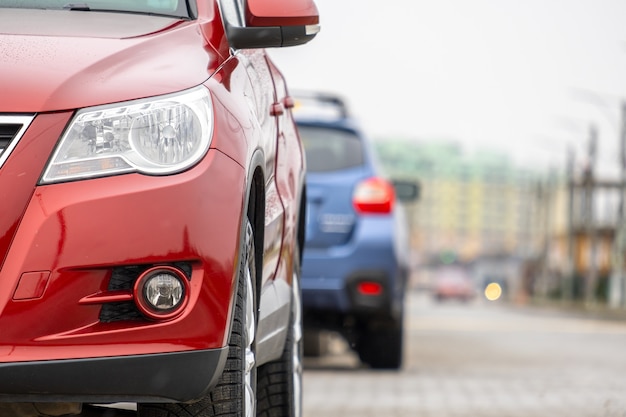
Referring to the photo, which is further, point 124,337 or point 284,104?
point 284,104

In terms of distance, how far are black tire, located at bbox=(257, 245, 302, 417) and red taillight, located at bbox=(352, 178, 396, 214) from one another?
17.1 feet

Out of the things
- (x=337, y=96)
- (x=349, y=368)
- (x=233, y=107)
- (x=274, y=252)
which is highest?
(x=337, y=96)

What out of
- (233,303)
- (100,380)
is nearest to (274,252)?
(233,303)

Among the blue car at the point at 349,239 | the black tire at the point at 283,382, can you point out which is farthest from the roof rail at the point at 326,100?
the black tire at the point at 283,382

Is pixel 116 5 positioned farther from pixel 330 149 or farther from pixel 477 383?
pixel 330 149

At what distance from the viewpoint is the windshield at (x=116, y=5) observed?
14.7 feet

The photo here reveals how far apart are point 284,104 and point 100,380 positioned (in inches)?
95.0

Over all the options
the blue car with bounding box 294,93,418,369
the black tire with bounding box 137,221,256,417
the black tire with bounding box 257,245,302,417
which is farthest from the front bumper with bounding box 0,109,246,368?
the blue car with bounding box 294,93,418,369

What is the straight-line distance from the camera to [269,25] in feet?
14.8

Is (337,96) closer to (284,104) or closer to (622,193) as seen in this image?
(284,104)

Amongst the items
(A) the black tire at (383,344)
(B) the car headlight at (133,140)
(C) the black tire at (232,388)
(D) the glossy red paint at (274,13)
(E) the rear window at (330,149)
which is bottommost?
(A) the black tire at (383,344)

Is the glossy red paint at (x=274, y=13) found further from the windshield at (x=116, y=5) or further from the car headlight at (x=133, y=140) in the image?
the car headlight at (x=133, y=140)

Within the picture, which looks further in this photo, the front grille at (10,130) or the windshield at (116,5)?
the windshield at (116,5)

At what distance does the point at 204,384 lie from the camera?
147 inches
